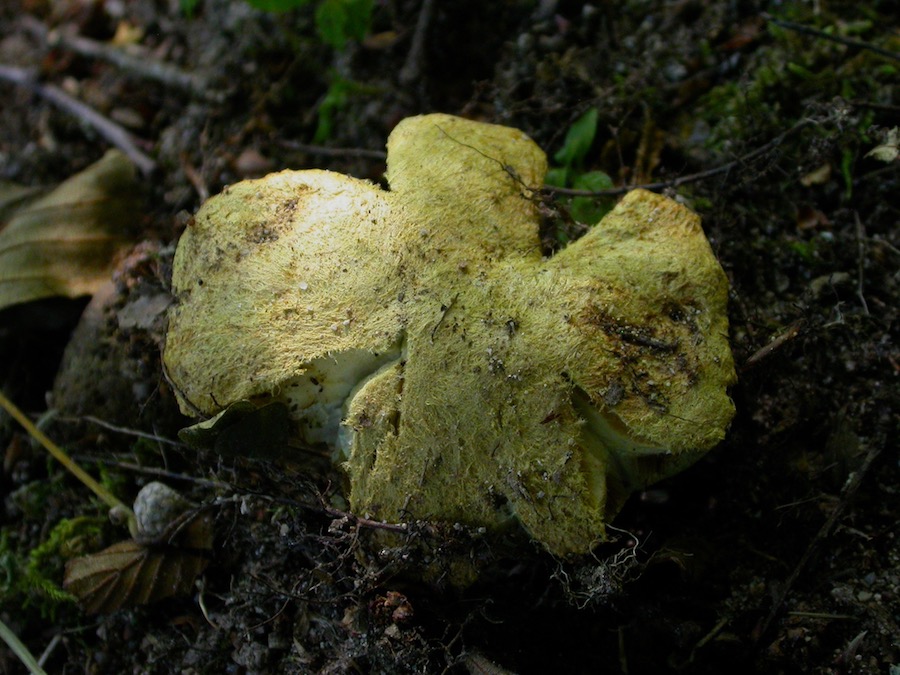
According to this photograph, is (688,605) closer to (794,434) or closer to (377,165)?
(794,434)

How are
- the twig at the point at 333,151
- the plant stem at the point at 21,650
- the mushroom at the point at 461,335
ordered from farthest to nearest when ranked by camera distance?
the twig at the point at 333,151, the plant stem at the point at 21,650, the mushroom at the point at 461,335

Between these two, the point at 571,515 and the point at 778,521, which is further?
the point at 778,521

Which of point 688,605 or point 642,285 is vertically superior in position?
point 642,285

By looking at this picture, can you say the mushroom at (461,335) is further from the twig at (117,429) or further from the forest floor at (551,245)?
the twig at (117,429)

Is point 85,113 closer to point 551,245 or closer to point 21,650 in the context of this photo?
point 21,650

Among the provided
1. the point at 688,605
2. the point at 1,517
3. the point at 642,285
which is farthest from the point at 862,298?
the point at 1,517

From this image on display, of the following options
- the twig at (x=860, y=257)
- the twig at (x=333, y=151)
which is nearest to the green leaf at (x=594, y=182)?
the twig at (x=333, y=151)
